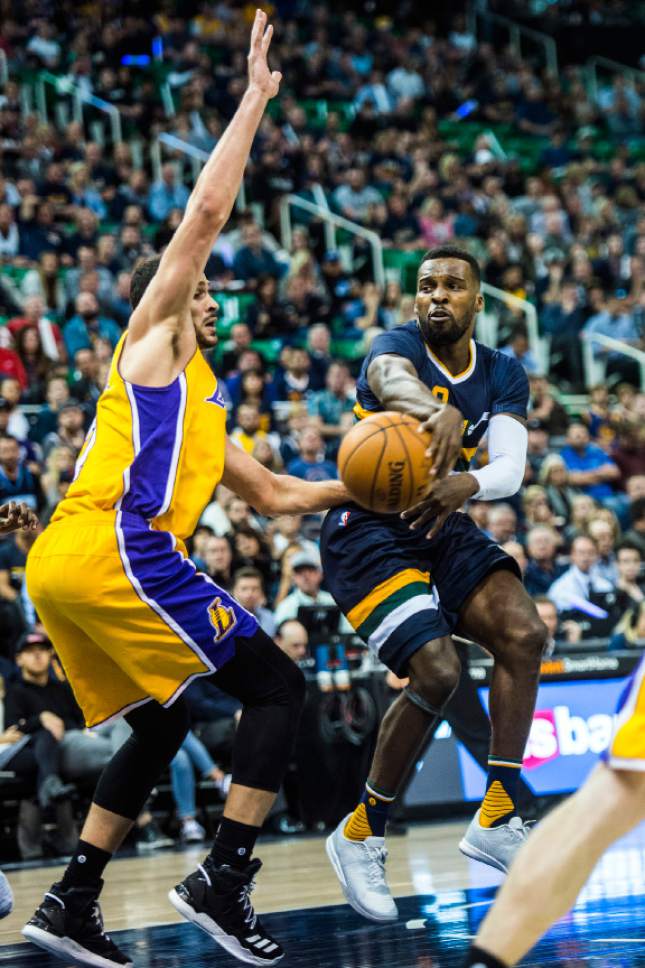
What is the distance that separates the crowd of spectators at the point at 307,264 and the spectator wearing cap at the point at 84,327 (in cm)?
3

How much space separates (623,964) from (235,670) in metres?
1.47

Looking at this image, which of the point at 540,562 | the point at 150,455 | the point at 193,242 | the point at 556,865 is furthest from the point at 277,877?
the point at 540,562

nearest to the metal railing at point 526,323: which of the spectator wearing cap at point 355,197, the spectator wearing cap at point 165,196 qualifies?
the spectator wearing cap at point 355,197

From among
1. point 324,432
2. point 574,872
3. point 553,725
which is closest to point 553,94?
point 324,432

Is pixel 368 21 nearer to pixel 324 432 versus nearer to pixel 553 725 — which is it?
pixel 324 432

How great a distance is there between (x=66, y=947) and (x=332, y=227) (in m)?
13.2

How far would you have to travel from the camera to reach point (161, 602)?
173 inches

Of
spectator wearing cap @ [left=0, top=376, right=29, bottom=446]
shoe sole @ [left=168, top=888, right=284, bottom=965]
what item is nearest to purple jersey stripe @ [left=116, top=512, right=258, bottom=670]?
shoe sole @ [left=168, top=888, right=284, bottom=965]

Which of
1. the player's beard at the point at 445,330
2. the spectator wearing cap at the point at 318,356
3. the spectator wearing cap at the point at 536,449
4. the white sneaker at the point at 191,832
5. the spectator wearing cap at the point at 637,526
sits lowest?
the white sneaker at the point at 191,832

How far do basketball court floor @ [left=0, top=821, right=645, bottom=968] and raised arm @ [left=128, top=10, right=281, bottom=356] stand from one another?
82.9 inches

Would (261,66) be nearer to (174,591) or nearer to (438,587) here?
(174,591)

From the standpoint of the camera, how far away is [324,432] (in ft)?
43.7

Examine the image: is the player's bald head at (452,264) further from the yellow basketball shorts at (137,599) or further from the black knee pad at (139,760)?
the black knee pad at (139,760)

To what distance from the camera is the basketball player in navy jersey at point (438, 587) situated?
5.11 m
